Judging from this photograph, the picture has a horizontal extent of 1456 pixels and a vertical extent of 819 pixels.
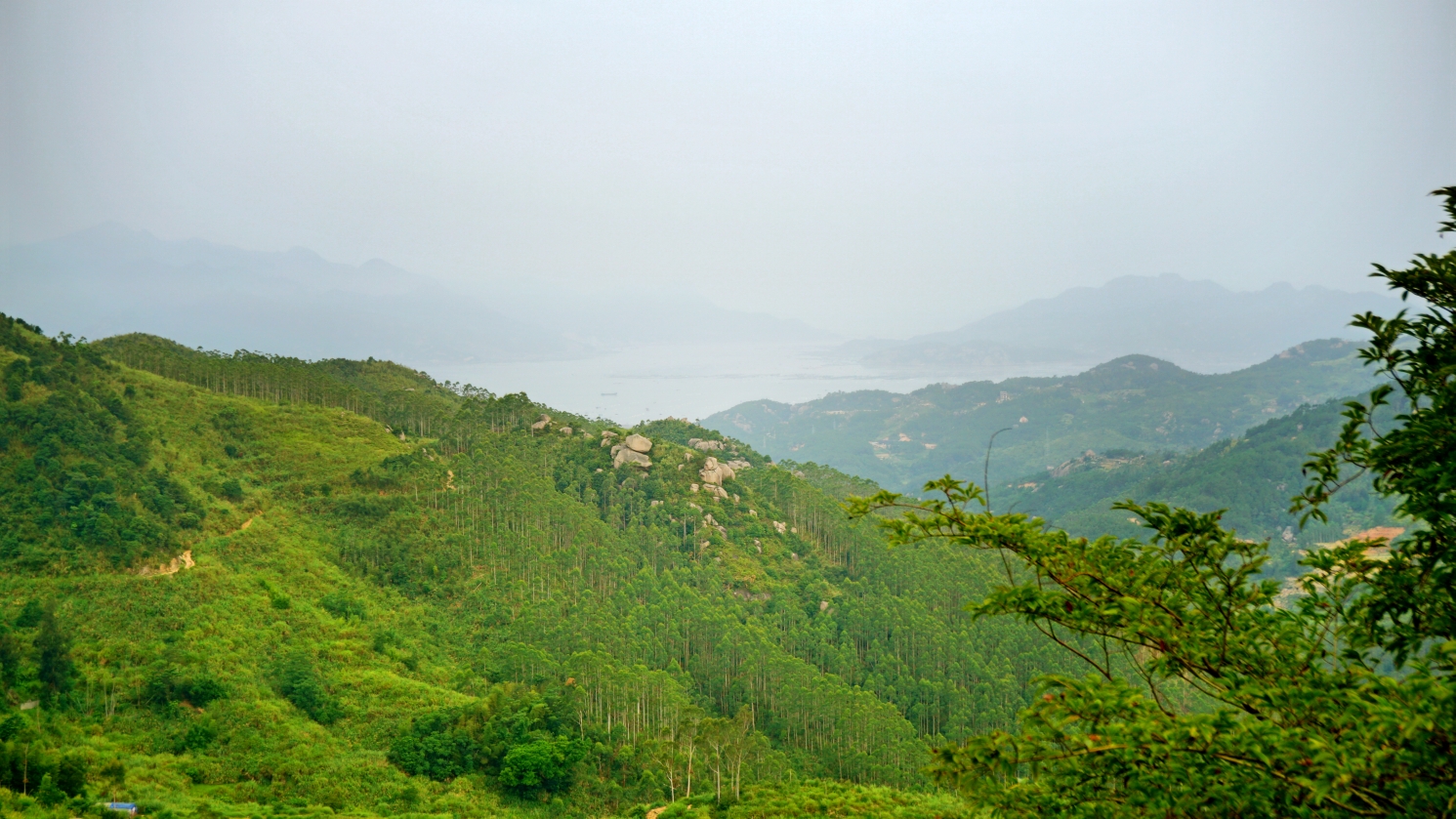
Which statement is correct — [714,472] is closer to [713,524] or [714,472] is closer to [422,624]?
[713,524]

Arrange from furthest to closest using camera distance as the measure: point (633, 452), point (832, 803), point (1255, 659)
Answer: point (633, 452) → point (832, 803) → point (1255, 659)

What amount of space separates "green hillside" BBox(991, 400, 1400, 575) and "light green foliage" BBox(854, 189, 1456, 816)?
276 feet

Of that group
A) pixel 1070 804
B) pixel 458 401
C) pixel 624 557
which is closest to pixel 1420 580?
pixel 1070 804

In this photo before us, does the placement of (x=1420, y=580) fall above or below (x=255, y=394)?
below

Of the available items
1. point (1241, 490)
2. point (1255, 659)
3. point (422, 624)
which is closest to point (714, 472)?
point (422, 624)

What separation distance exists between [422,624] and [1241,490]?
108842mm

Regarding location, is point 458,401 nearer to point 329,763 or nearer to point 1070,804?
point 329,763

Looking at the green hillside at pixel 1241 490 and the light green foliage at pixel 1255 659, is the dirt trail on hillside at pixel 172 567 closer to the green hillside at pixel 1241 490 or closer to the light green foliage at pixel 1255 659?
the light green foliage at pixel 1255 659

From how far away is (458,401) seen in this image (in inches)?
3162

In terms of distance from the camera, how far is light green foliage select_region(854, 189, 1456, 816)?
3604mm

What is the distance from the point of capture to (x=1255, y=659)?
4922 mm

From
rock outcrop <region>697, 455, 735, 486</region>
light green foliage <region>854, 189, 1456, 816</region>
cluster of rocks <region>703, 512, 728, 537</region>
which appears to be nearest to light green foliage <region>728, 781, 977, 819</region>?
light green foliage <region>854, 189, 1456, 816</region>

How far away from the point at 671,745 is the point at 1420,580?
87.9ft

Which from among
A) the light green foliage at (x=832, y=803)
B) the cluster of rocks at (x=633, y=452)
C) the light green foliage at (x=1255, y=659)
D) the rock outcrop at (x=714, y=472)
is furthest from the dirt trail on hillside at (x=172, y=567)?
the light green foliage at (x=1255, y=659)
